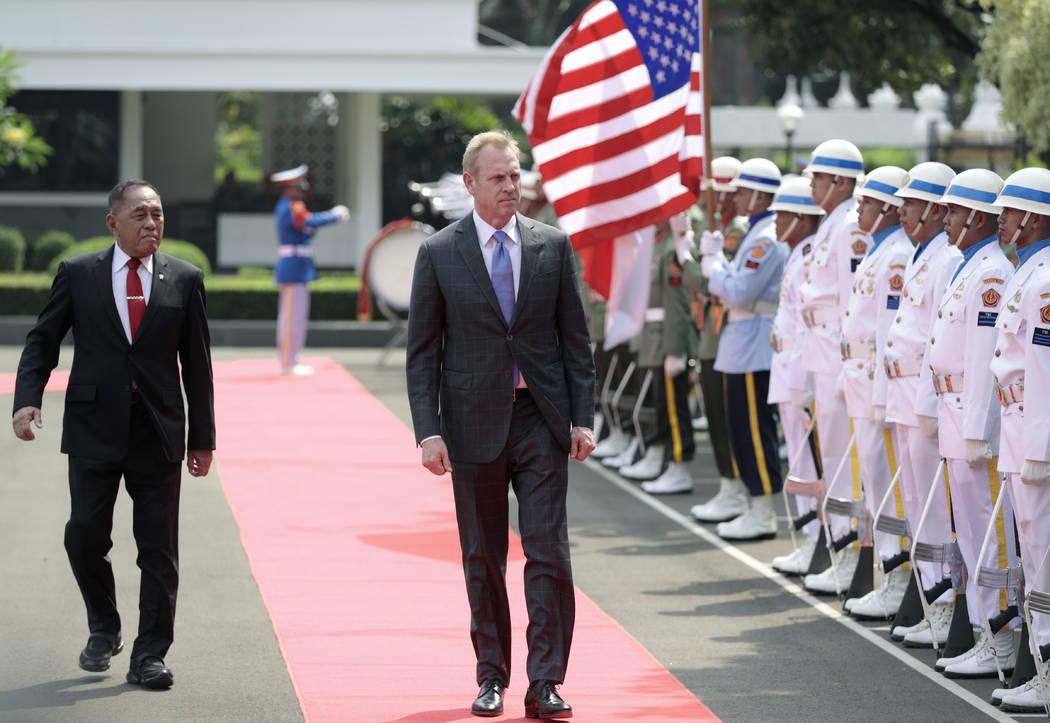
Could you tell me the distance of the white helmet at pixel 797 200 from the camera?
9828 mm

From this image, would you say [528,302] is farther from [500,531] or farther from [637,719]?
[637,719]

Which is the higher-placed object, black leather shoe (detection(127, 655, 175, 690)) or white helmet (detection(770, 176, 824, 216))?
white helmet (detection(770, 176, 824, 216))

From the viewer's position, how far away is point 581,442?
6629mm

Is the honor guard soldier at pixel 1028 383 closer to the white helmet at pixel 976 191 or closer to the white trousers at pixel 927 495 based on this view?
the white helmet at pixel 976 191

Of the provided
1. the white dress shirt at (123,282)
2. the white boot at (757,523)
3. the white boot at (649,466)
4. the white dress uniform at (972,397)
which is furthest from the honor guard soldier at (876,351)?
the white boot at (649,466)

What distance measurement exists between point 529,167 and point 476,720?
2435cm

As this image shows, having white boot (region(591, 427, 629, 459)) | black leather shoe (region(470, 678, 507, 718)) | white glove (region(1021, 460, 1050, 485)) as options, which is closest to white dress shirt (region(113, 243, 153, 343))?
black leather shoe (region(470, 678, 507, 718))

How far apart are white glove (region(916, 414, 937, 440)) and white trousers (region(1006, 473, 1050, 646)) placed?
87 centimetres

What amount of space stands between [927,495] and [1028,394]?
5.10 feet

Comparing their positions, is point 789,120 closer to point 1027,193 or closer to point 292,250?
point 292,250

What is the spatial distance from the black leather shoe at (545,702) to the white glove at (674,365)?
7016 millimetres

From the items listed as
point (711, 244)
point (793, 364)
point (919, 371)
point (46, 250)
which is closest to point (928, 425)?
point (919, 371)

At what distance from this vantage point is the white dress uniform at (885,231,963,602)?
7.96m

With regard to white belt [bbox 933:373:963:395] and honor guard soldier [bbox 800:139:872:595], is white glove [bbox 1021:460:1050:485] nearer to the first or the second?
white belt [bbox 933:373:963:395]
